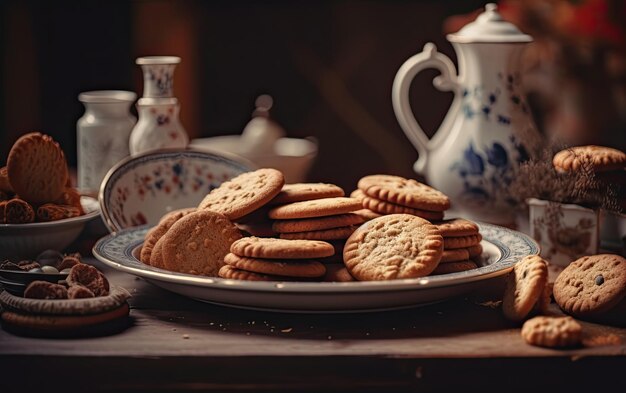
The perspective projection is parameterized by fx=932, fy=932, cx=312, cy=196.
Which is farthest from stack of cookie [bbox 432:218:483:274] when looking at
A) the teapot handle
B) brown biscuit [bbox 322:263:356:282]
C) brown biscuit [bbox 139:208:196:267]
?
the teapot handle

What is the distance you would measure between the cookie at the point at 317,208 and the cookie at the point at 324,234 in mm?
22

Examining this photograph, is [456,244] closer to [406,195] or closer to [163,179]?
[406,195]

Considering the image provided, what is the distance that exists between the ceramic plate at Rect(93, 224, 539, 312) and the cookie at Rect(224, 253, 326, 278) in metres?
0.03

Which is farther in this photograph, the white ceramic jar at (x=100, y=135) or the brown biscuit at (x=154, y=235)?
the white ceramic jar at (x=100, y=135)

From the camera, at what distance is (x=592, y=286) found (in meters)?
1.12

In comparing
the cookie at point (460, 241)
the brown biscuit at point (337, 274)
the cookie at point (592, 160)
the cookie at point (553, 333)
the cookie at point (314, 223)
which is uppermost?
the cookie at point (592, 160)

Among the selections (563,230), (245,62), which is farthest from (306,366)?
(245,62)

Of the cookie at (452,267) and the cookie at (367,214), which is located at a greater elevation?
the cookie at (367,214)

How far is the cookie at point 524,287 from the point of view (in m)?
1.07

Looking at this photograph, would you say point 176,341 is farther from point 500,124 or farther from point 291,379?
point 500,124

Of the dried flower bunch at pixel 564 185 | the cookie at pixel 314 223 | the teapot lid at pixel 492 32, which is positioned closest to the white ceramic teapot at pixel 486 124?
the teapot lid at pixel 492 32

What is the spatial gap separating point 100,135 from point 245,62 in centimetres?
235

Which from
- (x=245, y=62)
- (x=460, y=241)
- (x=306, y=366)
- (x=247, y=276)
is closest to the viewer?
(x=306, y=366)

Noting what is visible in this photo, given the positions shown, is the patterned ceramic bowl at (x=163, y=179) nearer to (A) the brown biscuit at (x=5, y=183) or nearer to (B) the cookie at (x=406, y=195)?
(A) the brown biscuit at (x=5, y=183)
